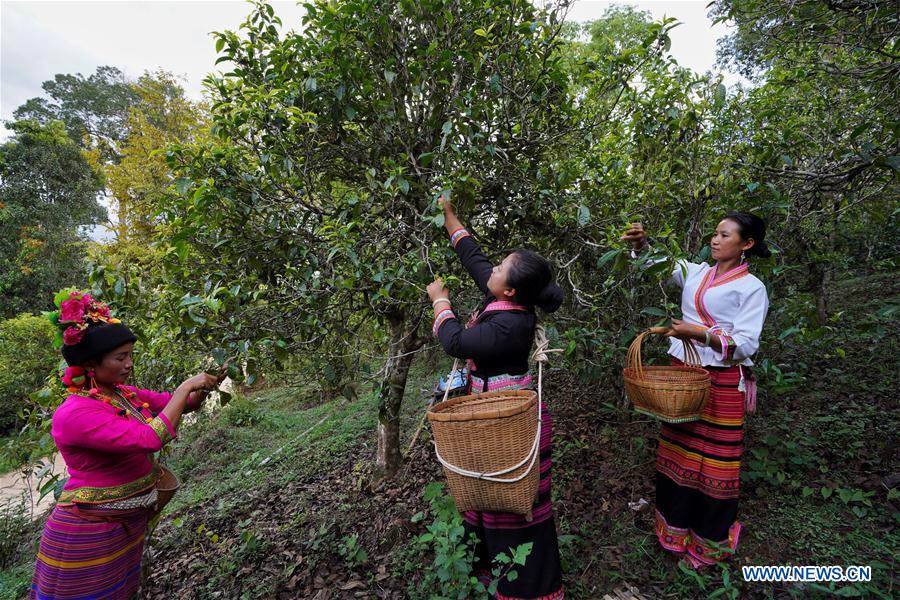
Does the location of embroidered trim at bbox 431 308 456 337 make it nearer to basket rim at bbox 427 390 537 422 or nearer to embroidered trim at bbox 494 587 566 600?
basket rim at bbox 427 390 537 422

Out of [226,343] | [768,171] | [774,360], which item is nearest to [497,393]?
[226,343]

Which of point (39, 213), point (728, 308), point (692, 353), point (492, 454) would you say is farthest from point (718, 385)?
point (39, 213)

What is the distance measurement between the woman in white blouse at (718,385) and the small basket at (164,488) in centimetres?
290

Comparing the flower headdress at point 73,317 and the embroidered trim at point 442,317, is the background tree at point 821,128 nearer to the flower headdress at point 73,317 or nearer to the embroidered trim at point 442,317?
the embroidered trim at point 442,317

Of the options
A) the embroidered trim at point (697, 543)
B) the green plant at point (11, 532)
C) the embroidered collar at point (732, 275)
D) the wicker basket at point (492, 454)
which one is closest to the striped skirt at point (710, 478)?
the embroidered trim at point (697, 543)

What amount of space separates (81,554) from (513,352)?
7.59 feet

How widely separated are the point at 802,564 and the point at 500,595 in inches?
74.0

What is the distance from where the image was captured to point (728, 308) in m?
2.36

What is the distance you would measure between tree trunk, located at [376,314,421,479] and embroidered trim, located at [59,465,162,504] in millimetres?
1350

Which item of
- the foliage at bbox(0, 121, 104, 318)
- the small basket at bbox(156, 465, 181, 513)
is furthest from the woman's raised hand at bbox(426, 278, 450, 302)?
the foliage at bbox(0, 121, 104, 318)

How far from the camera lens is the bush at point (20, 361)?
9008 mm

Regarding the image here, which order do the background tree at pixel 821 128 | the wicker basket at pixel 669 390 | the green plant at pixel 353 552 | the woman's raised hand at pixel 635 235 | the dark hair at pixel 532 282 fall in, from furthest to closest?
the green plant at pixel 353 552 < the background tree at pixel 821 128 < the woman's raised hand at pixel 635 235 < the wicker basket at pixel 669 390 < the dark hair at pixel 532 282

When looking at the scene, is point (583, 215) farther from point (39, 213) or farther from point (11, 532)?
point (39, 213)

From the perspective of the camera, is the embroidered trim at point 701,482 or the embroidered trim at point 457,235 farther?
the embroidered trim at point 701,482
